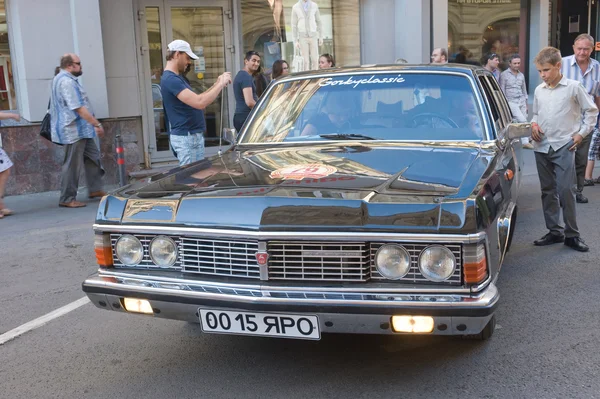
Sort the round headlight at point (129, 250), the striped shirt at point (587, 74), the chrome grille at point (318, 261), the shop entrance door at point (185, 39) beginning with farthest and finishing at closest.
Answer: the shop entrance door at point (185, 39) → the striped shirt at point (587, 74) → the round headlight at point (129, 250) → the chrome grille at point (318, 261)

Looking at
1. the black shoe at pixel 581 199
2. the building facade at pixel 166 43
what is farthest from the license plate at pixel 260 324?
the building facade at pixel 166 43

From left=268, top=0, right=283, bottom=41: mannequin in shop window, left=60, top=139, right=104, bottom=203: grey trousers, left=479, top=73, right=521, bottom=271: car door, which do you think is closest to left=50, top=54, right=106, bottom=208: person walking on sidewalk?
left=60, top=139, right=104, bottom=203: grey trousers

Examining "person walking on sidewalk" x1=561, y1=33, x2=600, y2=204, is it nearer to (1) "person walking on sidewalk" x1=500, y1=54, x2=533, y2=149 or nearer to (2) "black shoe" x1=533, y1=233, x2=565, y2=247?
(2) "black shoe" x1=533, y1=233, x2=565, y2=247

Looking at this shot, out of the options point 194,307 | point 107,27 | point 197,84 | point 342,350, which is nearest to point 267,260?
point 194,307

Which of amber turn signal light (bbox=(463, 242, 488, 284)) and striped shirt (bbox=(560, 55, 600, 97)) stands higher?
striped shirt (bbox=(560, 55, 600, 97))

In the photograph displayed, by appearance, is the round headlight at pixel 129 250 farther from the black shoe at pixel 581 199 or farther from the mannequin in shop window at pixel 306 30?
the mannequin in shop window at pixel 306 30

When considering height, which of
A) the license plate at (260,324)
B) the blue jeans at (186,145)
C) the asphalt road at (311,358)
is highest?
the blue jeans at (186,145)

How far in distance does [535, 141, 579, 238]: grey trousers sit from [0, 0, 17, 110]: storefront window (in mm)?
8161

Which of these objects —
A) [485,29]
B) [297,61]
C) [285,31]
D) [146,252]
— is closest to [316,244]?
[146,252]

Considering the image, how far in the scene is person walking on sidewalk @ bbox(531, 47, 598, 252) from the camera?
6027 millimetres

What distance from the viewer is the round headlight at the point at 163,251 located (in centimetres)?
354

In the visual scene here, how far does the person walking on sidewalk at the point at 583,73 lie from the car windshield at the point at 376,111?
3.94 meters

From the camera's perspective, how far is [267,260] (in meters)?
3.30

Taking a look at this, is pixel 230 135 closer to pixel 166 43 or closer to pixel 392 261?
pixel 392 261
